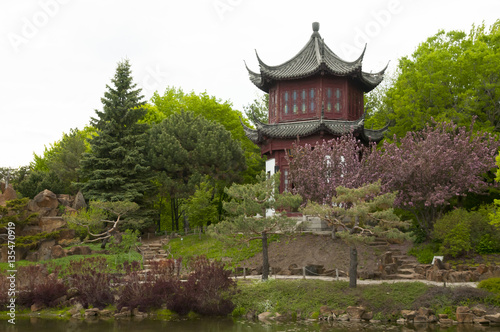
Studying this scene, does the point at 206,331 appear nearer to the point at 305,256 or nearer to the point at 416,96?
the point at 305,256

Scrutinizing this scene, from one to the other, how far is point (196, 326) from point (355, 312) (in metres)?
4.93

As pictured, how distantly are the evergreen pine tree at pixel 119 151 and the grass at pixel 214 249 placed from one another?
4.09m

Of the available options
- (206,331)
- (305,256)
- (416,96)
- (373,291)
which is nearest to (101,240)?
(305,256)

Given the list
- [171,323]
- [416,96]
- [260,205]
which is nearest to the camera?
[171,323]

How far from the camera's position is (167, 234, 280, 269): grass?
2266 centimetres

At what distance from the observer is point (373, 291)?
15648 millimetres

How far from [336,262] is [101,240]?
46.3 ft

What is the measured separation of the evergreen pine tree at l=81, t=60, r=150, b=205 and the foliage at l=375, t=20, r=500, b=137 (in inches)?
599

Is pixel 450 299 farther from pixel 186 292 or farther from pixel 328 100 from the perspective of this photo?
pixel 328 100

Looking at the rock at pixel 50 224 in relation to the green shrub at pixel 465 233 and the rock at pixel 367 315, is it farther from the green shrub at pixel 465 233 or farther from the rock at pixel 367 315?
the green shrub at pixel 465 233

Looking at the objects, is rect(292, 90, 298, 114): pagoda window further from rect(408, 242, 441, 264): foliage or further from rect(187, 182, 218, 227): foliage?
rect(408, 242, 441, 264): foliage

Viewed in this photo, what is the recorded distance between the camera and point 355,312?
1496 centimetres

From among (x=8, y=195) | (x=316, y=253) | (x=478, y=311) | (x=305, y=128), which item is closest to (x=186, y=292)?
(x=316, y=253)

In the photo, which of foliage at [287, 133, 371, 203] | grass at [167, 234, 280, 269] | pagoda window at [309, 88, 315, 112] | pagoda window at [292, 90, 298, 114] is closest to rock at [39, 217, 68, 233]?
grass at [167, 234, 280, 269]
